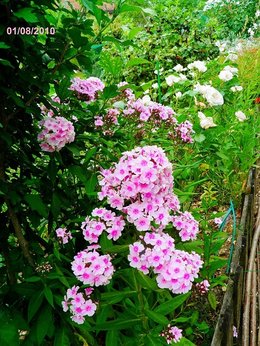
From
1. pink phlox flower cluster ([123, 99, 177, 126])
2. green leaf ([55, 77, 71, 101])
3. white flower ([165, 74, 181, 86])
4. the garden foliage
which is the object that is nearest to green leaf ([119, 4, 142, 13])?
the garden foliage

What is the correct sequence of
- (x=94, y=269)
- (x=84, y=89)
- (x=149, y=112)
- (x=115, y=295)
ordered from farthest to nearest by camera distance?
Result: (x=149, y=112)
(x=84, y=89)
(x=115, y=295)
(x=94, y=269)

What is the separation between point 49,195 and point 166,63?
12.8ft

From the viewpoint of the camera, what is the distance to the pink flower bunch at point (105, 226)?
1121 mm

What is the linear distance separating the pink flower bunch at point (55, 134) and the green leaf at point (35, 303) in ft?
1.27

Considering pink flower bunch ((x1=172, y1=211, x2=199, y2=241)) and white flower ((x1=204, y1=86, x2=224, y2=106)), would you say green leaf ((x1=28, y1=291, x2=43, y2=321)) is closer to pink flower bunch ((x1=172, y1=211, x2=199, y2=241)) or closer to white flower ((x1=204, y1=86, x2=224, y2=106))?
pink flower bunch ((x1=172, y1=211, x2=199, y2=241))

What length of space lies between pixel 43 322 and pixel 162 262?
411 millimetres

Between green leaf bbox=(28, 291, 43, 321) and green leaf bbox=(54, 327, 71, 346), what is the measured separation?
0.12 meters

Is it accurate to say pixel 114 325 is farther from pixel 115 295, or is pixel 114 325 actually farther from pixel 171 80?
pixel 171 80

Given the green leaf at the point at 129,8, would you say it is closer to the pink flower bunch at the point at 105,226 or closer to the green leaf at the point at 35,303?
the pink flower bunch at the point at 105,226

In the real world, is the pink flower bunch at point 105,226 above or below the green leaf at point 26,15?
below

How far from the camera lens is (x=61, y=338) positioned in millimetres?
1321

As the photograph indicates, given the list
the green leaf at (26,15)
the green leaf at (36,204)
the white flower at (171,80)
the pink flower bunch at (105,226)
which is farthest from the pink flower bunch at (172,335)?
the white flower at (171,80)

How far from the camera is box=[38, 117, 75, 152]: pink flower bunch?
1.30m

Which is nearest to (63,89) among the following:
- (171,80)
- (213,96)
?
(213,96)
